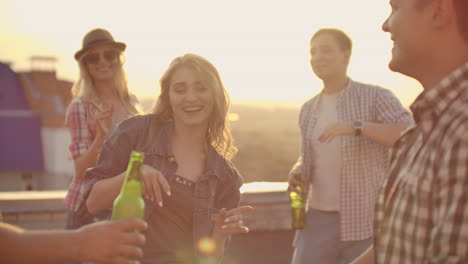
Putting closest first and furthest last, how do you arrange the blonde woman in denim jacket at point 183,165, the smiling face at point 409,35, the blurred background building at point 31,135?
the smiling face at point 409,35
the blonde woman in denim jacket at point 183,165
the blurred background building at point 31,135

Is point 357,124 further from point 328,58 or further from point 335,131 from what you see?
point 328,58

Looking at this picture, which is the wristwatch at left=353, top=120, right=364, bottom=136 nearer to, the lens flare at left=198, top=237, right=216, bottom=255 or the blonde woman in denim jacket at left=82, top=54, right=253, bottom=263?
the blonde woman in denim jacket at left=82, top=54, right=253, bottom=263

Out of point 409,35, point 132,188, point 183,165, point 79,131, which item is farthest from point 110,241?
point 79,131

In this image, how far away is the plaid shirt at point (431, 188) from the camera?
1787 mm

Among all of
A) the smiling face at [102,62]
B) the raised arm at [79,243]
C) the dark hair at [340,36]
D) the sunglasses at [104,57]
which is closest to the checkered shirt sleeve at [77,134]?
the smiling face at [102,62]

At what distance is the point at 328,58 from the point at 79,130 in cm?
227

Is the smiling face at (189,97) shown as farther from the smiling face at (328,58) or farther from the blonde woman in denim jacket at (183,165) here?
the smiling face at (328,58)

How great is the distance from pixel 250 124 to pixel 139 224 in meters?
128

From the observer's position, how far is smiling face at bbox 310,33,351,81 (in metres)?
5.49

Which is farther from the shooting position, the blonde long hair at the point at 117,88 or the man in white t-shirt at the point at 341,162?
the blonde long hair at the point at 117,88

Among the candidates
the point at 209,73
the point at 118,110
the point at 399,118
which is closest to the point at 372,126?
the point at 399,118

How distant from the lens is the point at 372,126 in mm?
5086

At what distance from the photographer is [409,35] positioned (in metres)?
2.24

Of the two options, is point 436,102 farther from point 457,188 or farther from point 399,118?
point 399,118
